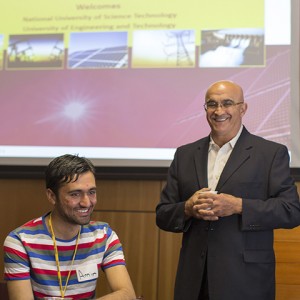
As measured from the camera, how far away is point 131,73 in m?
3.33

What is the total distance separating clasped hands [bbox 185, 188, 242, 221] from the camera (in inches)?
78.6

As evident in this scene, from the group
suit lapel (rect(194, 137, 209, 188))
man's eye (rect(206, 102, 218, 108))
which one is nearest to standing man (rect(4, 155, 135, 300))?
suit lapel (rect(194, 137, 209, 188))

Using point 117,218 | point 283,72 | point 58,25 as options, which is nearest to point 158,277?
point 117,218

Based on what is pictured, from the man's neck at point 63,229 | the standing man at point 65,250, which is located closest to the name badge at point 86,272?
the standing man at point 65,250

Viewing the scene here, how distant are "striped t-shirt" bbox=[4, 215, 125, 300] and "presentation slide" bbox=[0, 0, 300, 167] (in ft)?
4.70

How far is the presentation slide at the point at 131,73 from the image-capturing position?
10.4 ft

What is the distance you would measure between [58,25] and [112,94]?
59 cm

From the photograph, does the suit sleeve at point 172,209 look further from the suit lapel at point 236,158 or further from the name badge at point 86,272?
the name badge at point 86,272

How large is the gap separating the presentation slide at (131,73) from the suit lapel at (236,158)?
3.05 ft

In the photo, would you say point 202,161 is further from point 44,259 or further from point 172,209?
point 44,259

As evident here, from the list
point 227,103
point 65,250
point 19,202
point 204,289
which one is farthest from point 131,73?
point 65,250

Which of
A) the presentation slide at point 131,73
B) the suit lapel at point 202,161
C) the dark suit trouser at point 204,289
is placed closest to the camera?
the dark suit trouser at point 204,289

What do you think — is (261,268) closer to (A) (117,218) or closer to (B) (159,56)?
(A) (117,218)

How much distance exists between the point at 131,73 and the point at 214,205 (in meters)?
1.56
